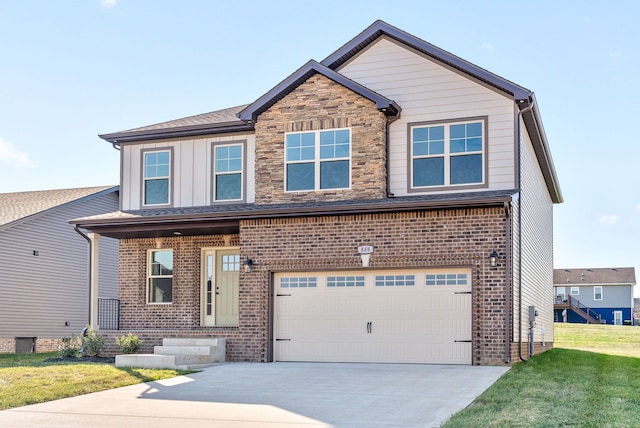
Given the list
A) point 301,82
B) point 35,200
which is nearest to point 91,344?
point 301,82

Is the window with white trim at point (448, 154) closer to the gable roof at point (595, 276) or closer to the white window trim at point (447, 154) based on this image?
the white window trim at point (447, 154)

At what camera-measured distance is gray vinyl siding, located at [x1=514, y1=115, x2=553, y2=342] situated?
18656 mm

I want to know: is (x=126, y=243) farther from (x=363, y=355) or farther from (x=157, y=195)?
(x=363, y=355)

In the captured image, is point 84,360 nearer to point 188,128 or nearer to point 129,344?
point 129,344

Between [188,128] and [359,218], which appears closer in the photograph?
[359,218]

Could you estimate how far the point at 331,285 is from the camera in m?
17.9

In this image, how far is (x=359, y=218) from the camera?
1753cm

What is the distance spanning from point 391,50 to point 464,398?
397 inches

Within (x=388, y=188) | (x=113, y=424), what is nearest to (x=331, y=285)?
(x=388, y=188)

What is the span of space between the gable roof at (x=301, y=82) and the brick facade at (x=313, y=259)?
8.63 ft

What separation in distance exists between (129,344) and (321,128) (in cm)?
680

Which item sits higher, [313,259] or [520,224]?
[520,224]

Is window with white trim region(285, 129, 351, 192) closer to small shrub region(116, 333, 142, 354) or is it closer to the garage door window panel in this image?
the garage door window panel

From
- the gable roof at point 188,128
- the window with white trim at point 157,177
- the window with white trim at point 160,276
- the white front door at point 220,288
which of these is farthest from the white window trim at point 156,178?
the white front door at point 220,288
